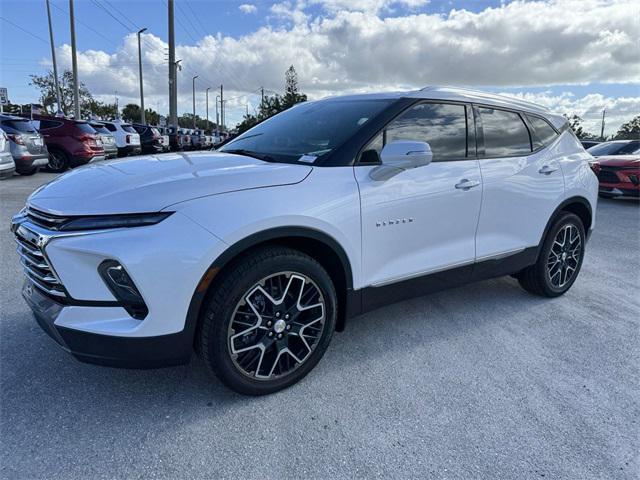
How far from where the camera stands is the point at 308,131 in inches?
126

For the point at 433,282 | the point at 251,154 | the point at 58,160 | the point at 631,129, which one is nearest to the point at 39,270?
the point at 251,154

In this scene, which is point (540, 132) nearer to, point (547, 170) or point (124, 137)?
point (547, 170)

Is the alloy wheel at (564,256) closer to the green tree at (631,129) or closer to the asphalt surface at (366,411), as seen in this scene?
the asphalt surface at (366,411)

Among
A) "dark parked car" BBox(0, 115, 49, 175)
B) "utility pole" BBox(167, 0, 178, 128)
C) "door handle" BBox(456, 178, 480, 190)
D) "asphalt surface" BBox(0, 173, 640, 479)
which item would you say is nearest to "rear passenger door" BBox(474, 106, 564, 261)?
"door handle" BBox(456, 178, 480, 190)

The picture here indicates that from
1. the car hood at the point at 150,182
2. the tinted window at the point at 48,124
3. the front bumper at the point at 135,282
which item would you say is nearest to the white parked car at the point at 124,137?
the tinted window at the point at 48,124

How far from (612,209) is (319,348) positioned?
397 inches

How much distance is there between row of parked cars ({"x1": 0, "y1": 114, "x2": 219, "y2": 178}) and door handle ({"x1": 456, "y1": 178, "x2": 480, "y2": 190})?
7.99m

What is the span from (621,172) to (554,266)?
338 inches

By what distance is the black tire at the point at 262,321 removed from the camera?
2295 millimetres

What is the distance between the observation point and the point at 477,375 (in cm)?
286

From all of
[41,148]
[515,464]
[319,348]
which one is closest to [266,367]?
[319,348]

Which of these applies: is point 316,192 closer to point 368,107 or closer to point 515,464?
point 368,107

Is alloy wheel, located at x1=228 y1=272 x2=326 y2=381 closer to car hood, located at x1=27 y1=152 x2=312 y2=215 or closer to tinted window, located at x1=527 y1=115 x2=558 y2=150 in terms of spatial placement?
car hood, located at x1=27 y1=152 x2=312 y2=215

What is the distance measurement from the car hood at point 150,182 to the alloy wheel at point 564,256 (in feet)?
8.87
